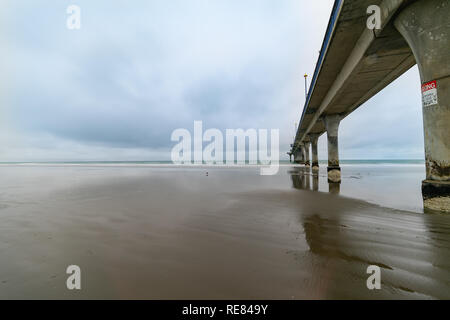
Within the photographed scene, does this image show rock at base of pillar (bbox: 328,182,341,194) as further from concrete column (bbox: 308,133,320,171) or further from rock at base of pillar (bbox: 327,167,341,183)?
concrete column (bbox: 308,133,320,171)

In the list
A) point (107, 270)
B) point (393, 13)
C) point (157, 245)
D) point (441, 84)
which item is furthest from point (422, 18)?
point (107, 270)

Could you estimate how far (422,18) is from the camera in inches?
191

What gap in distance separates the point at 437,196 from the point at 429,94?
9.75 ft

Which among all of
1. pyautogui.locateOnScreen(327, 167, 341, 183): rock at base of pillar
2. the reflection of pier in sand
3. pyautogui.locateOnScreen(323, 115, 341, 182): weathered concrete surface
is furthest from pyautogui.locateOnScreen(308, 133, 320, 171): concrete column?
pyautogui.locateOnScreen(327, 167, 341, 183): rock at base of pillar

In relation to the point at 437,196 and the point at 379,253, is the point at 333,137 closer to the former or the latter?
the point at 437,196

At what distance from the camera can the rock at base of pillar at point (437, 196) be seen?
15.0 ft

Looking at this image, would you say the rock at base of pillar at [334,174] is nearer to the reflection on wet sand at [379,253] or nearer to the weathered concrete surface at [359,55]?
the weathered concrete surface at [359,55]

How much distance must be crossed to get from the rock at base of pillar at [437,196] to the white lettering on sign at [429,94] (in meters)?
2.31

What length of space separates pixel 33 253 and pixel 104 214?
212 centimetres

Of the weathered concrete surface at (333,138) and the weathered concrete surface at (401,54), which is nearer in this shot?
the weathered concrete surface at (401,54)

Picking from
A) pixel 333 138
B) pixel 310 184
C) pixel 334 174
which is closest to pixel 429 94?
pixel 310 184

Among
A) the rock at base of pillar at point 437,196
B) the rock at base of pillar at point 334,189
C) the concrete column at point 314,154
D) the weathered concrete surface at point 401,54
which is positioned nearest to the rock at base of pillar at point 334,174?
the rock at base of pillar at point 334,189

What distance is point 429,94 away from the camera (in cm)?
482
